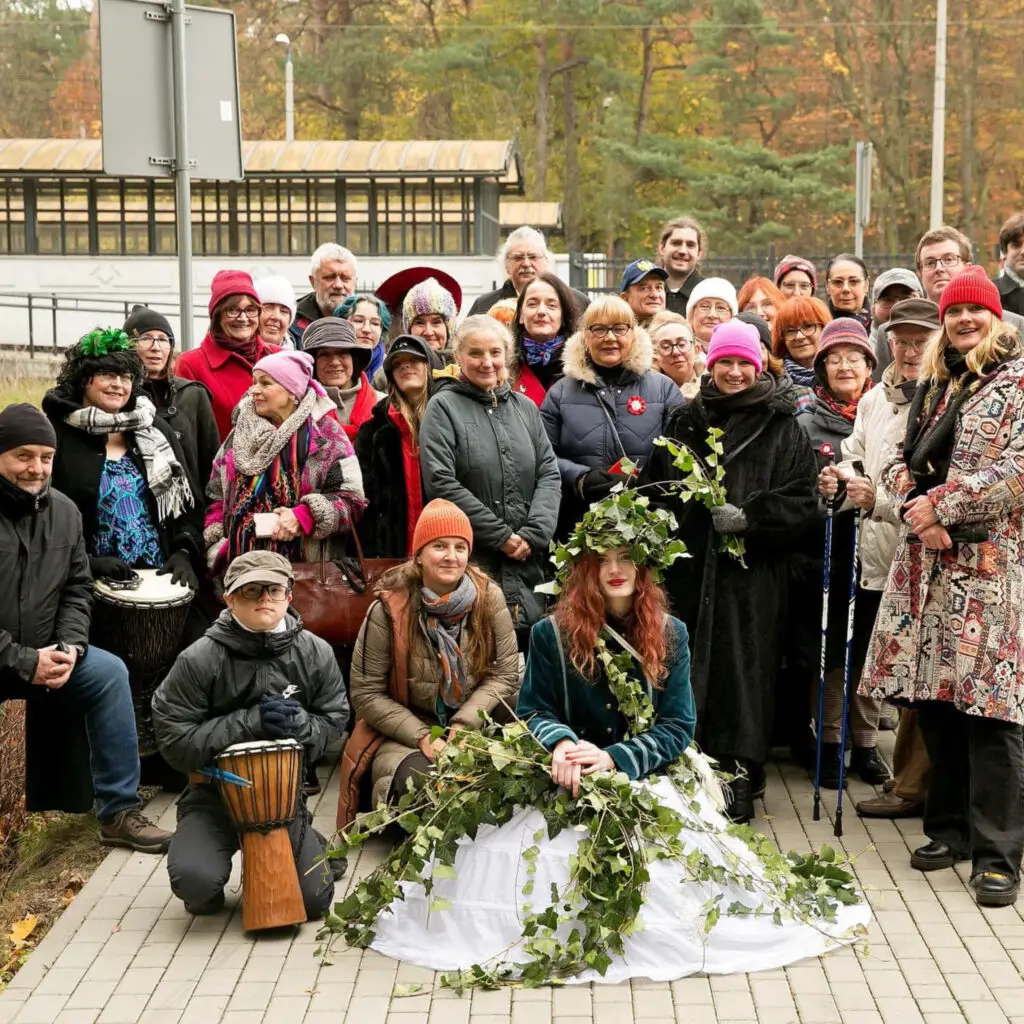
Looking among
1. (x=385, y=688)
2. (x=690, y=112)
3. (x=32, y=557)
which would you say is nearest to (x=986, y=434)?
(x=385, y=688)

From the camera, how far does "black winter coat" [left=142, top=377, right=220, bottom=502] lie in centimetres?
739

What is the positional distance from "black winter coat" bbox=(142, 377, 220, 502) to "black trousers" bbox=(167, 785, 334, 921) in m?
1.87

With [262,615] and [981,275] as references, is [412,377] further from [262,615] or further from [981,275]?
[981,275]

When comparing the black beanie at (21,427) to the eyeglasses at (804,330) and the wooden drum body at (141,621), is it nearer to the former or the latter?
the wooden drum body at (141,621)

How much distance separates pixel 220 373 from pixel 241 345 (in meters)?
0.19

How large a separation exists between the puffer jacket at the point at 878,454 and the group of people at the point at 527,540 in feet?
0.05

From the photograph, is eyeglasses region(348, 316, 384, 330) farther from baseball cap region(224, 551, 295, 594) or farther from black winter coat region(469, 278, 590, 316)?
baseball cap region(224, 551, 295, 594)

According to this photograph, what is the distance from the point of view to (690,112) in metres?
46.3

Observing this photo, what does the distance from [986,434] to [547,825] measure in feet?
7.40

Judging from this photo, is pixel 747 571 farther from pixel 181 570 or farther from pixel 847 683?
pixel 181 570

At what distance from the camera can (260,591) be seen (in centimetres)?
589

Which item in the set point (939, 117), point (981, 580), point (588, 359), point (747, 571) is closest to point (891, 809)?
point (747, 571)

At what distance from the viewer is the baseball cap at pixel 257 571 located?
5.80 meters

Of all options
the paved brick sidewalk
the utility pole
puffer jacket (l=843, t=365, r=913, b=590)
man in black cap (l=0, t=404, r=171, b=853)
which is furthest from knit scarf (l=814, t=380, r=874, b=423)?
the utility pole
